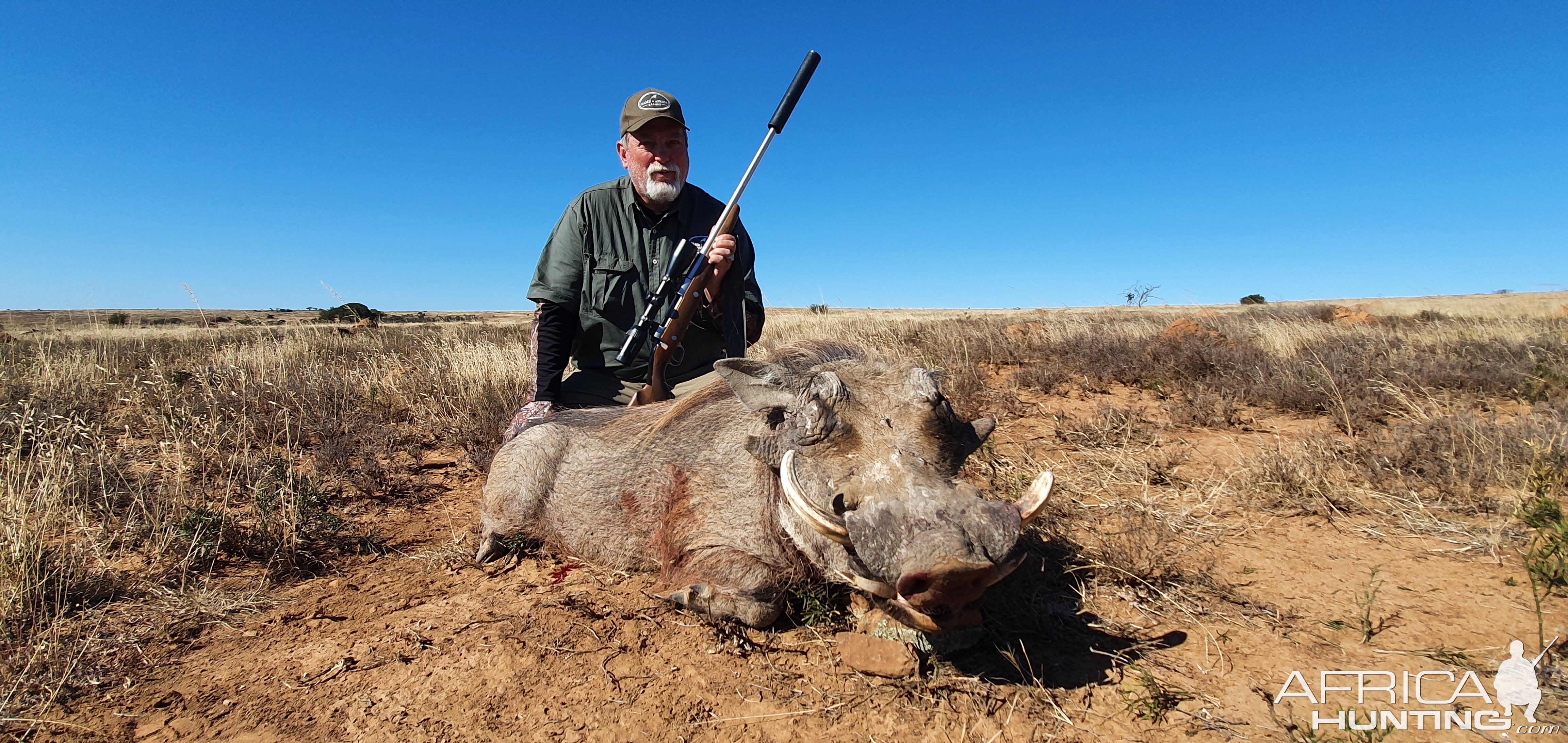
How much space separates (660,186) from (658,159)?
0.17 m

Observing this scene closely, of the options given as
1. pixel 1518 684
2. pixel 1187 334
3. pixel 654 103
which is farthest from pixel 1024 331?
pixel 1518 684

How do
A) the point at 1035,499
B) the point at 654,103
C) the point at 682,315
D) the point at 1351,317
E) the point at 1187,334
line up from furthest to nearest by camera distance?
the point at 1351,317 → the point at 1187,334 → the point at 654,103 → the point at 682,315 → the point at 1035,499

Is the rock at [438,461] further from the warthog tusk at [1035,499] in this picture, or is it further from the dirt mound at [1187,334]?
the dirt mound at [1187,334]

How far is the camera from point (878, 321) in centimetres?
1199

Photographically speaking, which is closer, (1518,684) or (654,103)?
(1518,684)

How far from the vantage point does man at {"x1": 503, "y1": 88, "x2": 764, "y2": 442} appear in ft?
13.0

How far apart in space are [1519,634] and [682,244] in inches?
154

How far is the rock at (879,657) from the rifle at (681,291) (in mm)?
1908

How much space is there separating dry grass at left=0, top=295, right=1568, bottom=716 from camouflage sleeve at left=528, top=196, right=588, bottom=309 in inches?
57.7

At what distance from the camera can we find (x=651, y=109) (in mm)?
4016

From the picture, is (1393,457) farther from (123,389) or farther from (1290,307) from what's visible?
(1290,307)

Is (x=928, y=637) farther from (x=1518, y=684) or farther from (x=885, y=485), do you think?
(x=1518, y=684)

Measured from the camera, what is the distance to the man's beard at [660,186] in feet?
13.4

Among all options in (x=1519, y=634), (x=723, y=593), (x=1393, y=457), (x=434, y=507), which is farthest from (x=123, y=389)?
(x=1393, y=457)
